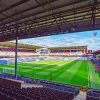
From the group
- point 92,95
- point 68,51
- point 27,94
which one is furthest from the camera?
point 68,51

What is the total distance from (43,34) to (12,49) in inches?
1490

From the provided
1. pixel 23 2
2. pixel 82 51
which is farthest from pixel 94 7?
pixel 82 51

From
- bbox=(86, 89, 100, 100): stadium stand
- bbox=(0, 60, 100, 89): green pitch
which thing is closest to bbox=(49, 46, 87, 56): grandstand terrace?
bbox=(0, 60, 100, 89): green pitch

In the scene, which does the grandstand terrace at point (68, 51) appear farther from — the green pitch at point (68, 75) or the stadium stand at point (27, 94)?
the stadium stand at point (27, 94)

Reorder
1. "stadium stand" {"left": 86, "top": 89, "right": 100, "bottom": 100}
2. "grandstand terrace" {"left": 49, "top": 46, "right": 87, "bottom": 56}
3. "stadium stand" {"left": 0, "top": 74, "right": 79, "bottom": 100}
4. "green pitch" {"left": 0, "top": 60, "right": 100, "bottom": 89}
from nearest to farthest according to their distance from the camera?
"stadium stand" {"left": 0, "top": 74, "right": 79, "bottom": 100}, "stadium stand" {"left": 86, "top": 89, "right": 100, "bottom": 100}, "green pitch" {"left": 0, "top": 60, "right": 100, "bottom": 89}, "grandstand terrace" {"left": 49, "top": 46, "right": 87, "bottom": 56}

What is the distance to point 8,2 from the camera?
7.71 meters

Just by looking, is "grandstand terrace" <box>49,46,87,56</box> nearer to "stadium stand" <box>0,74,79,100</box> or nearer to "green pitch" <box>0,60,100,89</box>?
"green pitch" <box>0,60,100,89</box>

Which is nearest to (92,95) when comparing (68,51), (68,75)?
(68,75)

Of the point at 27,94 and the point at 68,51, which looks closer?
the point at 27,94

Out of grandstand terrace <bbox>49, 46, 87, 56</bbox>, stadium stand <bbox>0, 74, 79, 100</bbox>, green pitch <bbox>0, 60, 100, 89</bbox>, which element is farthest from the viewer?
grandstand terrace <bbox>49, 46, 87, 56</bbox>

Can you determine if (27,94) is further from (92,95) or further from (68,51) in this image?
(68,51)

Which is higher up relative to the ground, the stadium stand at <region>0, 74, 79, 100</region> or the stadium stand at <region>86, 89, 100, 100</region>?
the stadium stand at <region>0, 74, 79, 100</region>

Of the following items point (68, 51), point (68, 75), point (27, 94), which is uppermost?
point (68, 51)

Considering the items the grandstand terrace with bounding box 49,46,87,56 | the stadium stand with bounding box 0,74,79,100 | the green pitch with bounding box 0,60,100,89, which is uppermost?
the grandstand terrace with bounding box 49,46,87,56
